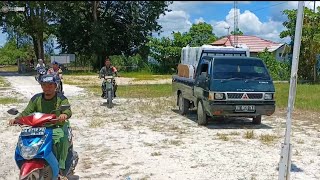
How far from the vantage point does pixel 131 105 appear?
47.7 feet

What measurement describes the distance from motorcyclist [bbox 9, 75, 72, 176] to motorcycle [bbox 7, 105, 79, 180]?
0.44 ft

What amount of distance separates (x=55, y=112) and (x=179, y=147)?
3221 millimetres

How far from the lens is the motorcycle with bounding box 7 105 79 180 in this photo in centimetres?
449

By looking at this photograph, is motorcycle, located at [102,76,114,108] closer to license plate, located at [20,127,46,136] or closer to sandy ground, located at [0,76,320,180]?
sandy ground, located at [0,76,320,180]

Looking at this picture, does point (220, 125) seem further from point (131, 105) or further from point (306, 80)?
point (306, 80)

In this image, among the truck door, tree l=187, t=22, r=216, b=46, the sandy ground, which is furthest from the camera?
tree l=187, t=22, r=216, b=46

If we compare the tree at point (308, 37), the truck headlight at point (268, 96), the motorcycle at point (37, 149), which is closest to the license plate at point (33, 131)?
the motorcycle at point (37, 149)

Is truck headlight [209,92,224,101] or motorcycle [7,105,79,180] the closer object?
motorcycle [7,105,79,180]

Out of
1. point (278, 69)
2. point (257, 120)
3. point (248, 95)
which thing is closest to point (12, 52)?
point (278, 69)

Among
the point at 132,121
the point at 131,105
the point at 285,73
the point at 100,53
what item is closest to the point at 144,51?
the point at 100,53

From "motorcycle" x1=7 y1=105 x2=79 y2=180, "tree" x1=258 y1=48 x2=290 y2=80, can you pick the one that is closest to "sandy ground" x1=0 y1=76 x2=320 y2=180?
"motorcycle" x1=7 y1=105 x2=79 y2=180

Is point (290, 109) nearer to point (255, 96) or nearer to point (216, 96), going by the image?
point (216, 96)

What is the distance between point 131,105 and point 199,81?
4392mm

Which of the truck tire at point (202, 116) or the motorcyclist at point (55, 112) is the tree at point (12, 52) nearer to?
the truck tire at point (202, 116)
